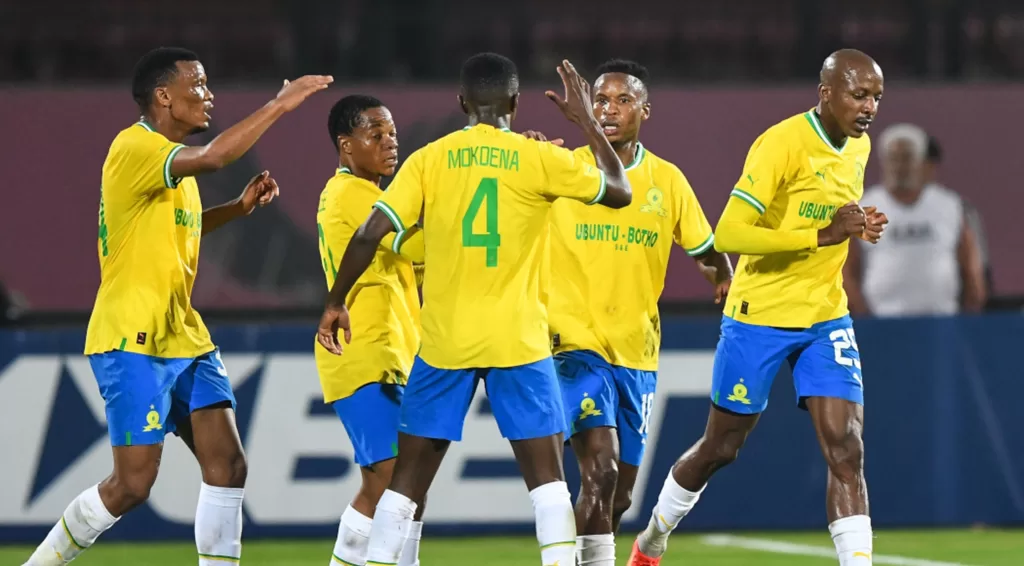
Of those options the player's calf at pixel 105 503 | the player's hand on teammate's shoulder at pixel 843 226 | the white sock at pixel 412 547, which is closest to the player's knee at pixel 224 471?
the player's calf at pixel 105 503

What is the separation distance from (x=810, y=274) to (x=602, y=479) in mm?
1373

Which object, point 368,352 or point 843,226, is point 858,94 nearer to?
point 843,226

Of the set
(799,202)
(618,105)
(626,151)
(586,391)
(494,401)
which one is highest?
(618,105)

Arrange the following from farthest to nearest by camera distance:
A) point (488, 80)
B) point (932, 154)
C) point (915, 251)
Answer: point (932, 154) → point (915, 251) → point (488, 80)

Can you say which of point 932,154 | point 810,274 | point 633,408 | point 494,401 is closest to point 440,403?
point 494,401

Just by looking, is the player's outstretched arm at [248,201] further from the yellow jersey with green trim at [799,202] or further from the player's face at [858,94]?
the player's face at [858,94]

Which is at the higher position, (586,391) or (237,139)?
(237,139)

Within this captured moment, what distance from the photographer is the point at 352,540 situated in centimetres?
687

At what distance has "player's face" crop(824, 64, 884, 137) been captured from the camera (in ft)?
22.5

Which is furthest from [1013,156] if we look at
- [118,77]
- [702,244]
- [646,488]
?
[118,77]

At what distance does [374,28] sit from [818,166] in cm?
913

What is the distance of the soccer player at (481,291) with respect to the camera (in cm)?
602

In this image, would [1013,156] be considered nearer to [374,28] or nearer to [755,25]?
[755,25]

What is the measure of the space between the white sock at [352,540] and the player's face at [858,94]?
9.28 ft
